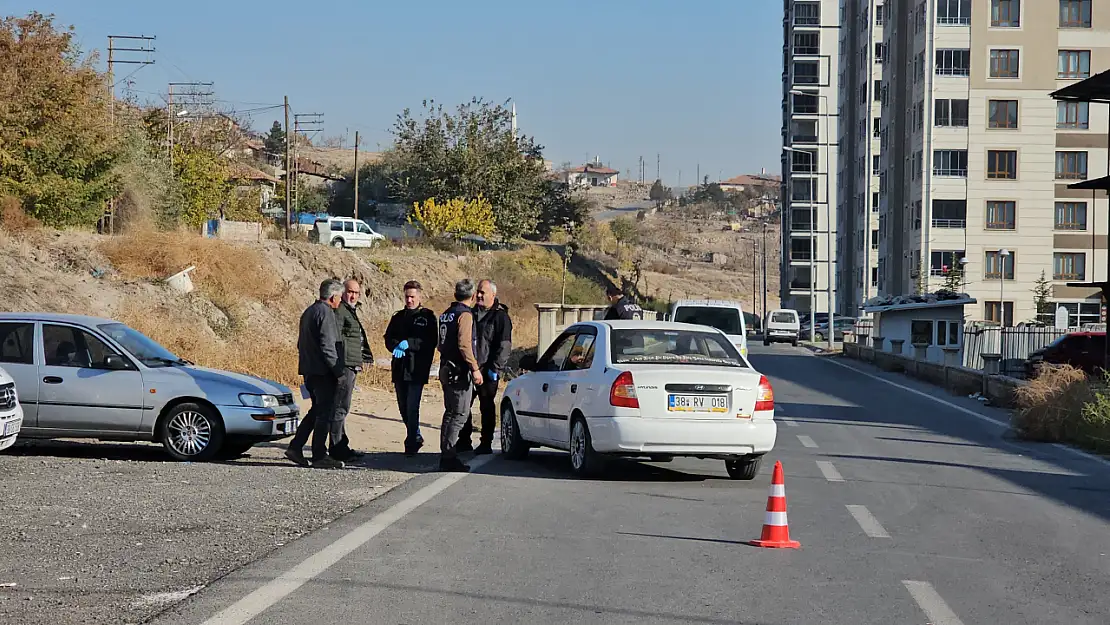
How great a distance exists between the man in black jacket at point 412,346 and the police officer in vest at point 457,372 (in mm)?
714

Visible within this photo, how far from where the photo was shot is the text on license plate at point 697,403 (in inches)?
484

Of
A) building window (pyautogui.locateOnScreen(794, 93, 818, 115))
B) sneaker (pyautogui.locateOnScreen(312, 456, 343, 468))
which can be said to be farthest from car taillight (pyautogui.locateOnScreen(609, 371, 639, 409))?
building window (pyautogui.locateOnScreen(794, 93, 818, 115))

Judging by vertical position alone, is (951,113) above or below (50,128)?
above

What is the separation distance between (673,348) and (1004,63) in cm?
6519

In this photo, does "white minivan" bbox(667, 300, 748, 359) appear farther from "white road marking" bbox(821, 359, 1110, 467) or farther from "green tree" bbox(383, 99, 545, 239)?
"green tree" bbox(383, 99, 545, 239)

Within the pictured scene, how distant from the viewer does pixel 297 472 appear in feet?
43.5

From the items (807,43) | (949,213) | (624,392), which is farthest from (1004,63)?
(624,392)

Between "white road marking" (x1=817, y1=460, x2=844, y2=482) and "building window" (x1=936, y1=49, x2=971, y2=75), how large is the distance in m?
62.2

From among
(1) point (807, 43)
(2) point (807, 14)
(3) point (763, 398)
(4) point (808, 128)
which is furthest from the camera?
(4) point (808, 128)

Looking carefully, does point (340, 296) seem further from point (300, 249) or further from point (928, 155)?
point (928, 155)

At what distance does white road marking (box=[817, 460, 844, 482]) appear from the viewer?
13.3 m

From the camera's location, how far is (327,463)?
1355 centimetres

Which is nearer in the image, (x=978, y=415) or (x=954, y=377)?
(x=978, y=415)

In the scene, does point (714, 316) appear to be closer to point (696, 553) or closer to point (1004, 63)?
point (696, 553)
